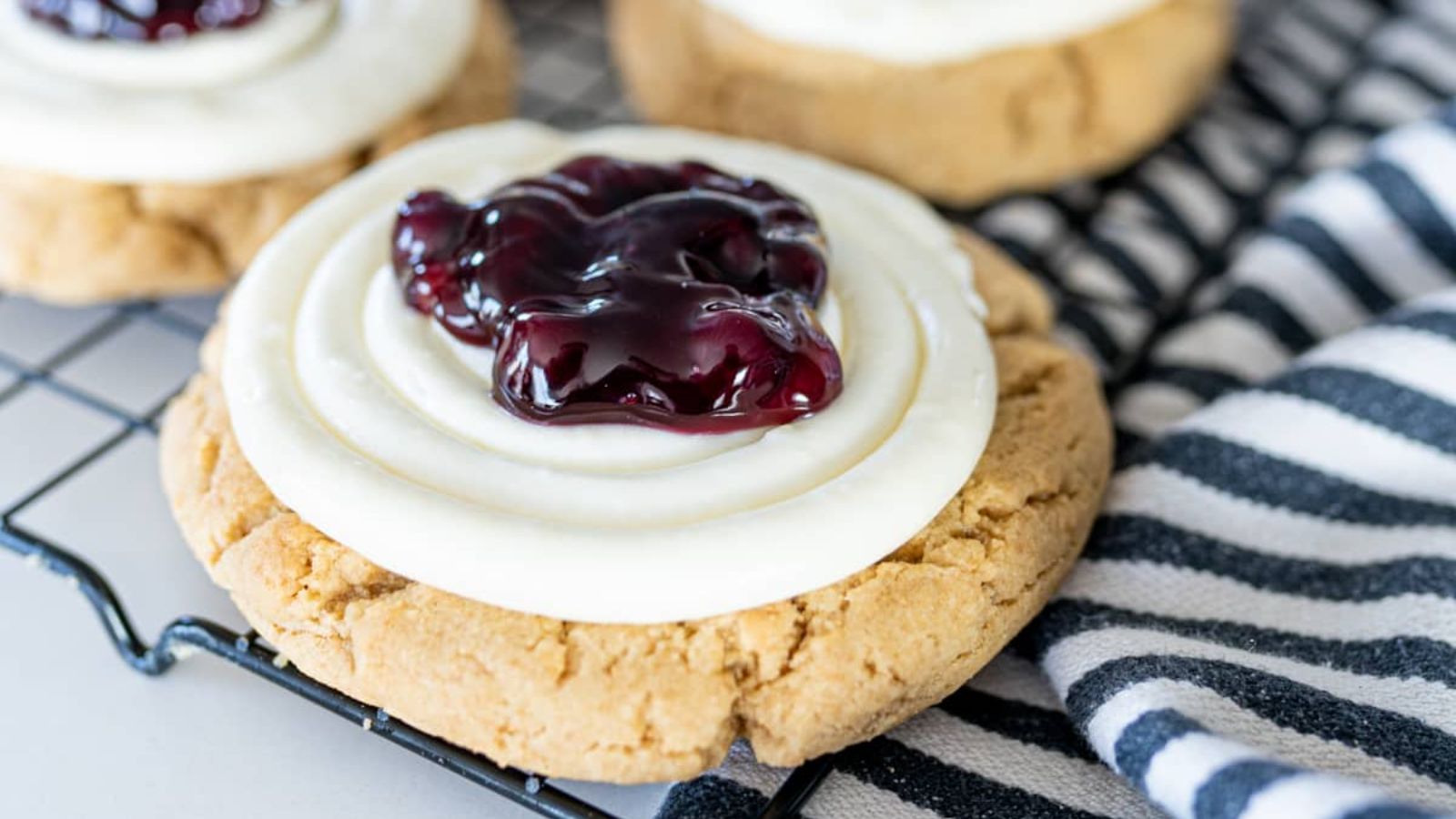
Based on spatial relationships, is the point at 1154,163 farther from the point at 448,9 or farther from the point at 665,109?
the point at 448,9

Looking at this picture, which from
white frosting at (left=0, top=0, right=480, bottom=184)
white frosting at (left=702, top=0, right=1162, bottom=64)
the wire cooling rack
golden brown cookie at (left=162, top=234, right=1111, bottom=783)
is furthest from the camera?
white frosting at (left=702, top=0, right=1162, bottom=64)

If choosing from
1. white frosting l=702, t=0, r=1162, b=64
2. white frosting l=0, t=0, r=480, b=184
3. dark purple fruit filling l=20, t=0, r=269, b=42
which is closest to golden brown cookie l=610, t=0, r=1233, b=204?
white frosting l=702, t=0, r=1162, b=64

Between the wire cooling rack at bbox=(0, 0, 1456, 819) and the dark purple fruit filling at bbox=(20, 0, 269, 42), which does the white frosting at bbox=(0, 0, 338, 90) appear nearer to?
the dark purple fruit filling at bbox=(20, 0, 269, 42)

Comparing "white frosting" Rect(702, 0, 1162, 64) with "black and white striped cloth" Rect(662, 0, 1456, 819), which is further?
"white frosting" Rect(702, 0, 1162, 64)

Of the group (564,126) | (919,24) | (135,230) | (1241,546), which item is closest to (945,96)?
(919,24)

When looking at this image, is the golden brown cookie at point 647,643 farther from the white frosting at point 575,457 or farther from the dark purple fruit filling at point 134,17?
the dark purple fruit filling at point 134,17

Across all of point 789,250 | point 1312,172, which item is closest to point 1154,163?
point 1312,172

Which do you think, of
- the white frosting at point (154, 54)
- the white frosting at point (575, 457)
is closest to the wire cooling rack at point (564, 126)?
the white frosting at point (575, 457)
